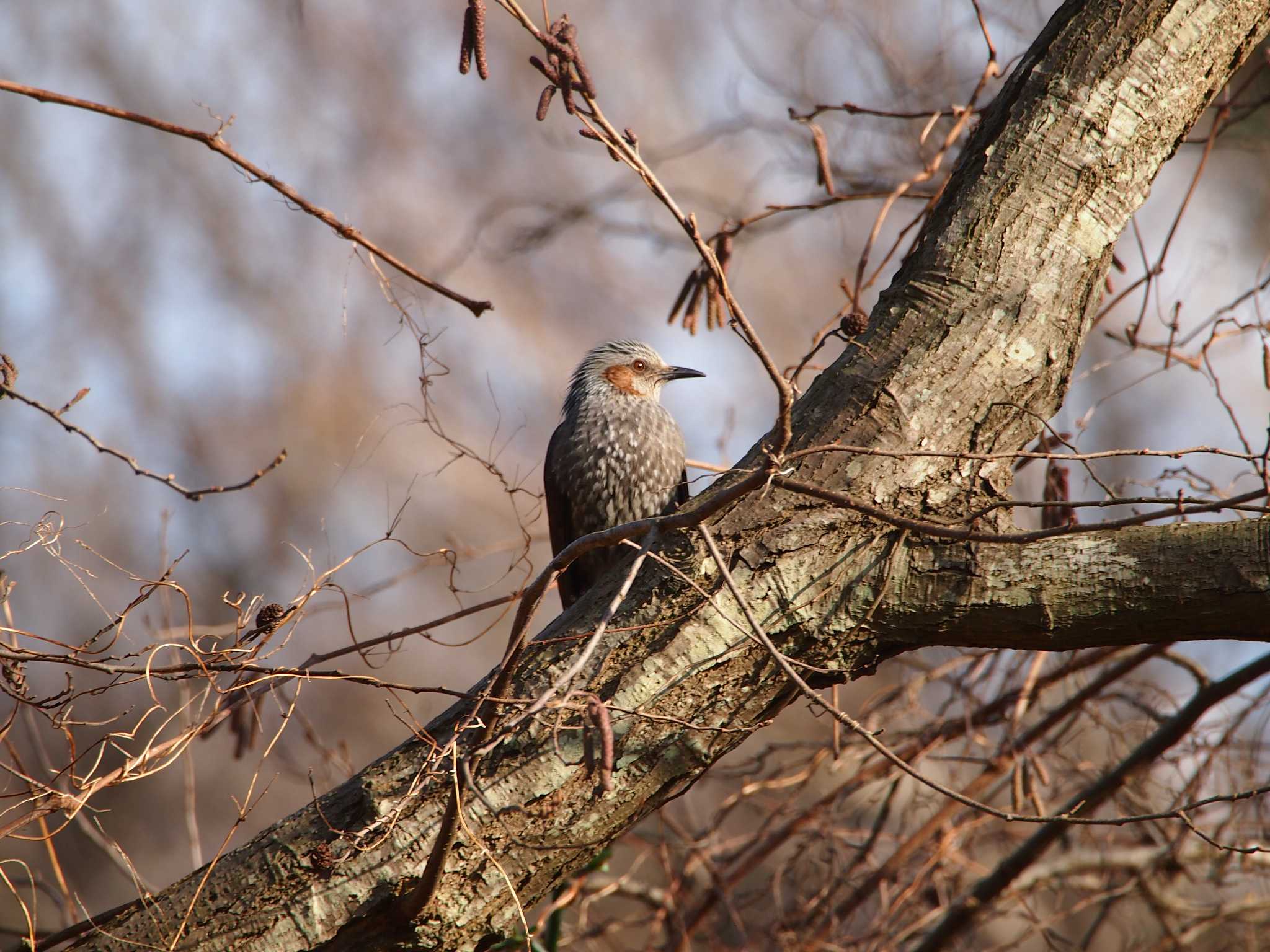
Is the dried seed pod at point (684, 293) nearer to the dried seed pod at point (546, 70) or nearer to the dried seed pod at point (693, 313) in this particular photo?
the dried seed pod at point (693, 313)

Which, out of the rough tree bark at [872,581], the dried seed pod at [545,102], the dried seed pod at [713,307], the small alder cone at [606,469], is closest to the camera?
the dried seed pod at [545,102]

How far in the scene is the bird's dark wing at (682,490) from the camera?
15.2 ft

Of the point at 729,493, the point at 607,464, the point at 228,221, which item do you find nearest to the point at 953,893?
the point at 607,464

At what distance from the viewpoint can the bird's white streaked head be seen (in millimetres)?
4988

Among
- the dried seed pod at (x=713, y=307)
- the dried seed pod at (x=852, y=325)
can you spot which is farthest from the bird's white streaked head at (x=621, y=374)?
the dried seed pod at (x=852, y=325)

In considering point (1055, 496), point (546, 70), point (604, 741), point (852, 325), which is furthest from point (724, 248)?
point (604, 741)

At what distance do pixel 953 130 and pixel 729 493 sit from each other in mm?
2262

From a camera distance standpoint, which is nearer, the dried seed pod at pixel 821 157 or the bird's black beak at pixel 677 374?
the dried seed pod at pixel 821 157

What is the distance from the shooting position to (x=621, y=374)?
5070mm

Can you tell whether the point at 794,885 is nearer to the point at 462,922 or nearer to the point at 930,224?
the point at 462,922

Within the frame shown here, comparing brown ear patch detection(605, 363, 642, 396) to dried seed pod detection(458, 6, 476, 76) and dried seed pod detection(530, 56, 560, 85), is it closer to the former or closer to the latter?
dried seed pod detection(458, 6, 476, 76)

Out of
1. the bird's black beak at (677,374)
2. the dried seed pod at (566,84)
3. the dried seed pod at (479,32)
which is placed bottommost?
the dried seed pod at (566,84)

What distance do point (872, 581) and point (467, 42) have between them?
1423 mm

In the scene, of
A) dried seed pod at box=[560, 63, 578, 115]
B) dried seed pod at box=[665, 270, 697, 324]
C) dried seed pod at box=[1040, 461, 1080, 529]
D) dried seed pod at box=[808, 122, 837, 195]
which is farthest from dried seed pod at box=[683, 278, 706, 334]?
dried seed pod at box=[560, 63, 578, 115]
